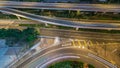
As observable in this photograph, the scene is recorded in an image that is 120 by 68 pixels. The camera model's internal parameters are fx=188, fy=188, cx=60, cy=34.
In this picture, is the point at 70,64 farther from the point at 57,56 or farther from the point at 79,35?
the point at 79,35

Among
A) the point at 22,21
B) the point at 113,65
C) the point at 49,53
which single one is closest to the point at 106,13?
the point at 113,65

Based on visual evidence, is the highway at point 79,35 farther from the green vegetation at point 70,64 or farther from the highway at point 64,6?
the green vegetation at point 70,64

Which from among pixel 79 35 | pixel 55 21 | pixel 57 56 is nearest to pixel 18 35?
pixel 55 21

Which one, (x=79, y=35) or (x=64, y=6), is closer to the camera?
(x=79, y=35)

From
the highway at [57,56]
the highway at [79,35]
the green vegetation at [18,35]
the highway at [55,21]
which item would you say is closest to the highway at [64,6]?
the highway at [55,21]

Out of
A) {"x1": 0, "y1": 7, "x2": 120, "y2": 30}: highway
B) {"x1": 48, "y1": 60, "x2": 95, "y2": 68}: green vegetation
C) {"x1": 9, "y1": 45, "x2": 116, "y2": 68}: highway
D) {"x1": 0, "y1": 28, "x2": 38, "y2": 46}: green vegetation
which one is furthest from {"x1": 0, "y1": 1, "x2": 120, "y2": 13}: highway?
{"x1": 48, "y1": 60, "x2": 95, "y2": 68}: green vegetation

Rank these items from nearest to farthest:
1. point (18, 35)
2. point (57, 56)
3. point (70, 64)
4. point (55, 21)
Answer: point (70, 64)
point (57, 56)
point (18, 35)
point (55, 21)
